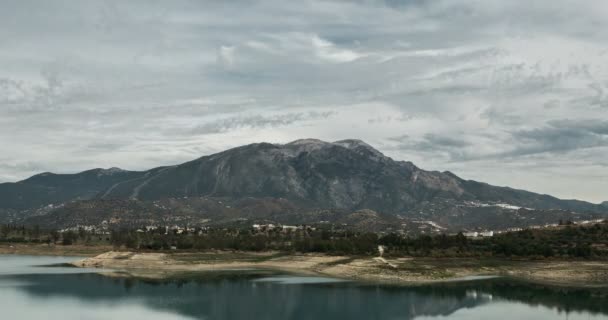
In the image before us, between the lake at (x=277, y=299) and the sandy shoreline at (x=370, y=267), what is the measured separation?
8169 millimetres

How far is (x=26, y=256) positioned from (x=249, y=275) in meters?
103

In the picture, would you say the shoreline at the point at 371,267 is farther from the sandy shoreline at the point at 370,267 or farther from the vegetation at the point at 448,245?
the vegetation at the point at 448,245

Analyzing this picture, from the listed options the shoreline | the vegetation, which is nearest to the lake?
the shoreline

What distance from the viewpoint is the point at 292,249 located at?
7052 inches

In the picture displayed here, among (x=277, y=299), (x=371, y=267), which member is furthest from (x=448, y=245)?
(x=277, y=299)

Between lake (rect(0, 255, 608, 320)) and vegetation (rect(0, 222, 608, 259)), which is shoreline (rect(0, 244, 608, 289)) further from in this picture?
lake (rect(0, 255, 608, 320))

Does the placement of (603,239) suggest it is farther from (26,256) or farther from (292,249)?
(26,256)

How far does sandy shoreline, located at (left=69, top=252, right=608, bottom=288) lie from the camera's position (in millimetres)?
119188

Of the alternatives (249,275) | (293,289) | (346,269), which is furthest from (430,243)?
(293,289)

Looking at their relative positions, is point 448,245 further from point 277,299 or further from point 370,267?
point 277,299

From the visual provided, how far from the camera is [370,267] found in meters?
131

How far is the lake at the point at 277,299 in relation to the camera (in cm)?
8244

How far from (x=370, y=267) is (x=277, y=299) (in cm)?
3927

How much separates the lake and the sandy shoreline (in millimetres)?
8169
